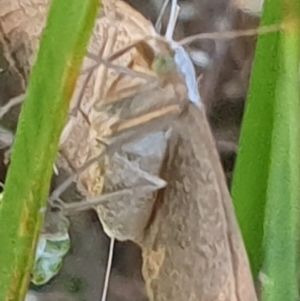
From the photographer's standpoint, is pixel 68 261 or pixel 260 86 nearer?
pixel 260 86

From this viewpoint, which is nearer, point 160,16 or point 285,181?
point 285,181

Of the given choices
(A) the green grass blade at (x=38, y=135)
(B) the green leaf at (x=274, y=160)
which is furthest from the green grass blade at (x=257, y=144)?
(A) the green grass blade at (x=38, y=135)

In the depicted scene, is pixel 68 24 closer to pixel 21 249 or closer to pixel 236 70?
pixel 21 249

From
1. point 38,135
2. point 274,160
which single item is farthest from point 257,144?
point 38,135

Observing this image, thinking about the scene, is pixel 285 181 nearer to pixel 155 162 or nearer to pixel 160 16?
pixel 155 162

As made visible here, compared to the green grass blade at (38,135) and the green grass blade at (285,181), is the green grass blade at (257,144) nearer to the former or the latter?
the green grass blade at (285,181)

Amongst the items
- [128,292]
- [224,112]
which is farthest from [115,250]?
[224,112]

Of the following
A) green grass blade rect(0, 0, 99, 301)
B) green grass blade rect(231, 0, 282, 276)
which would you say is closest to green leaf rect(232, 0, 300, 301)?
green grass blade rect(231, 0, 282, 276)
